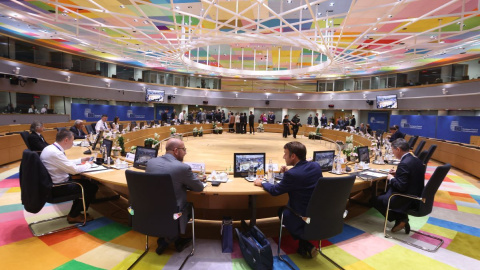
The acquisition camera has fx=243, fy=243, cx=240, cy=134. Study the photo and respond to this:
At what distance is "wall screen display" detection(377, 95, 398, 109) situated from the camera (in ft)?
55.0

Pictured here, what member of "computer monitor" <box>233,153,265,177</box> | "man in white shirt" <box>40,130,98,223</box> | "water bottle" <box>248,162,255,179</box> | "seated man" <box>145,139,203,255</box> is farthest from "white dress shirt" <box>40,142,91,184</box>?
"water bottle" <box>248,162,255,179</box>

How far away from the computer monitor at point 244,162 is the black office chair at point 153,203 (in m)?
1.33

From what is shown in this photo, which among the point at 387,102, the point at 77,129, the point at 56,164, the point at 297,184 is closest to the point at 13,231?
the point at 56,164

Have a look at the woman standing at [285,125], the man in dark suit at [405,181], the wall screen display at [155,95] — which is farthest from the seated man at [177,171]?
the wall screen display at [155,95]

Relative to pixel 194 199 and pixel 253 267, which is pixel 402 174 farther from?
pixel 194 199

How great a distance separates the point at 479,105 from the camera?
11.5 m

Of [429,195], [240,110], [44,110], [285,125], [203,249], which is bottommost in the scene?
[203,249]

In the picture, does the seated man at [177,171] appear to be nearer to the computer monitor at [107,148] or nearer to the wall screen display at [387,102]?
the computer monitor at [107,148]

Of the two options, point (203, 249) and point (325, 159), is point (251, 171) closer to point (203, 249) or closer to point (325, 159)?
point (203, 249)

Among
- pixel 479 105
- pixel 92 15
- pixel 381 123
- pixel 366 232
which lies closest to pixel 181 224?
pixel 366 232

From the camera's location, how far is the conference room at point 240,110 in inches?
118

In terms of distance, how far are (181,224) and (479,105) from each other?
49.7 feet

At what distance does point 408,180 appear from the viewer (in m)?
3.26

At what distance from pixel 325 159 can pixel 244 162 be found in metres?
1.45
